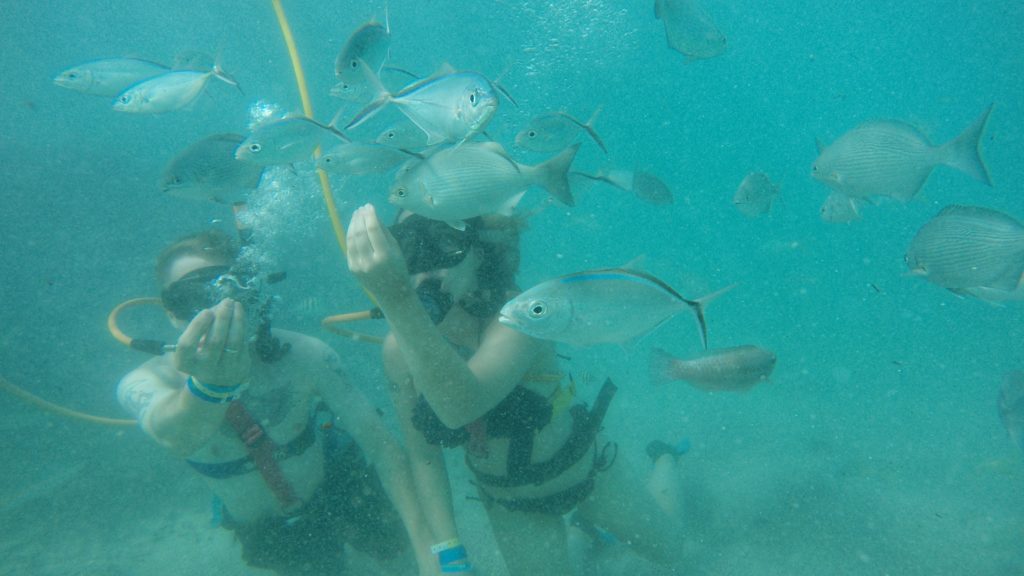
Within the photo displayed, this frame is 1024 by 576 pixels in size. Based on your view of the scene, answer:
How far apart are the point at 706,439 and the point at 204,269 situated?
33.8 feet

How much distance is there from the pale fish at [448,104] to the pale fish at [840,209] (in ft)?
12.4

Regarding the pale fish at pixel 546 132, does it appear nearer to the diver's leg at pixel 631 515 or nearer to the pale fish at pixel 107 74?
the pale fish at pixel 107 74

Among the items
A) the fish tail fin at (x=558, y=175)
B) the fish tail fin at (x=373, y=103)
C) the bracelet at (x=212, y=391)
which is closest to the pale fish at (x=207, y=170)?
the fish tail fin at (x=373, y=103)

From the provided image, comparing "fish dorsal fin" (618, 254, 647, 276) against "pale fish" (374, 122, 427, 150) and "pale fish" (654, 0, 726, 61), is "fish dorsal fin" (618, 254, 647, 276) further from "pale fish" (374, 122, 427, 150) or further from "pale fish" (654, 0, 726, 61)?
"pale fish" (654, 0, 726, 61)

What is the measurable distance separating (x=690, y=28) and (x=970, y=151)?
7.39ft

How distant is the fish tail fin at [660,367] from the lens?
3.54m

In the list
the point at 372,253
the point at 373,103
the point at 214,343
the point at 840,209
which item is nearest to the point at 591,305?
the point at 372,253

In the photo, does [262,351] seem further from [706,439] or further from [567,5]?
[567,5]

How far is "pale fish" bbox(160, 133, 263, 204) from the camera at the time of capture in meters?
2.58

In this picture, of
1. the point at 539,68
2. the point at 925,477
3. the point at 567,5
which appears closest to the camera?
the point at 925,477

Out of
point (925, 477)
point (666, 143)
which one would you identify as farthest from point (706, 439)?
point (666, 143)

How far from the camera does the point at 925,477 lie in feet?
25.2

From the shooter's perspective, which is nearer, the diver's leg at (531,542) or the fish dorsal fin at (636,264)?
the fish dorsal fin at (636,264)

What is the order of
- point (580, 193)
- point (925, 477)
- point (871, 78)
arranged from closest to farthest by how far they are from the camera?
point (580, 193) → point (925, 477) → point (871, 78)
